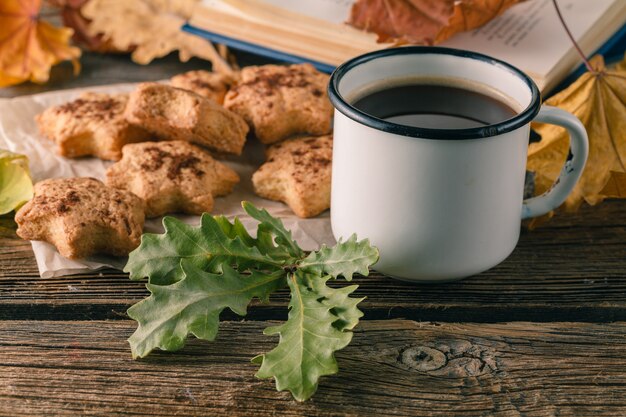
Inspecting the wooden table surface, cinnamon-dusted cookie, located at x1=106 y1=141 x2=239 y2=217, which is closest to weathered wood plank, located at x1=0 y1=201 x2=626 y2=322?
the wooden table surface

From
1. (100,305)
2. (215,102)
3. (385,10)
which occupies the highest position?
(385,10)

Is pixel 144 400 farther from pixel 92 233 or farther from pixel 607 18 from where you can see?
pixel 607 18

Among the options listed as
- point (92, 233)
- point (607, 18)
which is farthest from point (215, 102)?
point (607, 18)

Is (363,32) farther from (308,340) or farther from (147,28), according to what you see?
(308,340)

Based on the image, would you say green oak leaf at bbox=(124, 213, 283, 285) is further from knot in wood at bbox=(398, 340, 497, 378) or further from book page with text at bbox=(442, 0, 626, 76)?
book page with text at bbox=(442, 0, 626, 76)

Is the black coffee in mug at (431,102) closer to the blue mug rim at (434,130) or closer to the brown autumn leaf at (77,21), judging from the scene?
the blue mug rim at (434,130)
